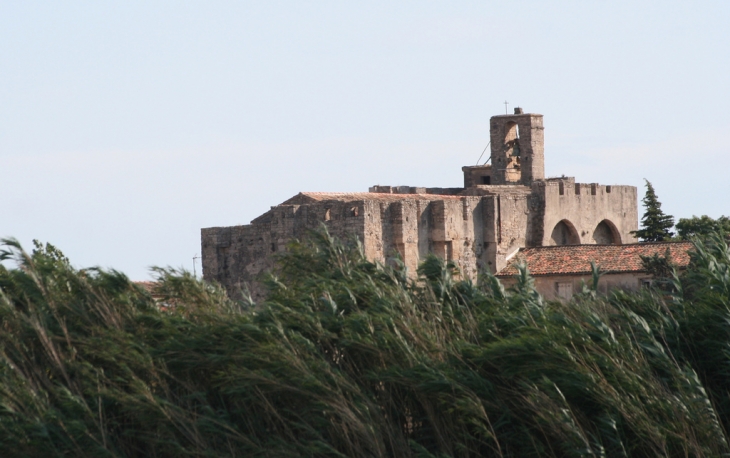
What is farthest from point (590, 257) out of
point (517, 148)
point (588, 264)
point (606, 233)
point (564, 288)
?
point (517, 148)

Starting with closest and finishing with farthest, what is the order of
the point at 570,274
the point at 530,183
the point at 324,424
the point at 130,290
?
the point at 324,424 → the point at 130,290 → the point at 570,274 → the point at 530,183

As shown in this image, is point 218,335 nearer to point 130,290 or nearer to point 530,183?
point 130,290

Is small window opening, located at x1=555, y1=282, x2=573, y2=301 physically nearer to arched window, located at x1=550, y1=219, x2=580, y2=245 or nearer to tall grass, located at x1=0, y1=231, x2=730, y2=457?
arched window, located at x1=550, y1=219, x2=580, y2=245

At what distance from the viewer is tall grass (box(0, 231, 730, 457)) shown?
14.1m

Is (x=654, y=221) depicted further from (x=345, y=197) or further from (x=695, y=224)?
(x=345, y=197)

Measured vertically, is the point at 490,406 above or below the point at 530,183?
below

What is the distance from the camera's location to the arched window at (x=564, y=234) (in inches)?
1323

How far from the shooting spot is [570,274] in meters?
29.4

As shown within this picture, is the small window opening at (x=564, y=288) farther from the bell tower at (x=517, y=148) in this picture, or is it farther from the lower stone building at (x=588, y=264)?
the bell tower at (x=517, y=148)

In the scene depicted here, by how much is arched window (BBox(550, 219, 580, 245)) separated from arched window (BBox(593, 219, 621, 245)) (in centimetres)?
120

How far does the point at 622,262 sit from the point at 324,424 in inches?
615

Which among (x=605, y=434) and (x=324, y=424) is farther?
(x=324, y=424)

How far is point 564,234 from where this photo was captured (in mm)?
34062

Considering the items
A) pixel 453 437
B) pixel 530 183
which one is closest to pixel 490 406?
pixel 453 437
